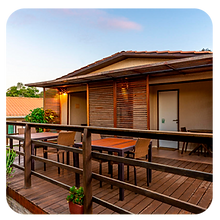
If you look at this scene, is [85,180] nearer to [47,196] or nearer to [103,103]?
[47,196]

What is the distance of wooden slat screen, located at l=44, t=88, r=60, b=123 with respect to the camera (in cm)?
897

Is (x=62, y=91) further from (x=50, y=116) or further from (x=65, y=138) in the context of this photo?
(x=65, y=138)

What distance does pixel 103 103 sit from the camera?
7.09 meters

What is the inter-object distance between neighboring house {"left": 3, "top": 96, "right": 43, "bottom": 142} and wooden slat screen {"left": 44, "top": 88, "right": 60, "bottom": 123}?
5511 millimetres

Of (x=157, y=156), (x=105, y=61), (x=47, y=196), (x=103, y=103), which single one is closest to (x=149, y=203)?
(x=47, y=196)

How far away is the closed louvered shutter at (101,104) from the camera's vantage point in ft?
22.6

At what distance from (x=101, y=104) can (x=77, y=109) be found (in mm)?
2901

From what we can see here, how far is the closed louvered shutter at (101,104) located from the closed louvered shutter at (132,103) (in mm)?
361

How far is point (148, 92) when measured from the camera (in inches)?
232

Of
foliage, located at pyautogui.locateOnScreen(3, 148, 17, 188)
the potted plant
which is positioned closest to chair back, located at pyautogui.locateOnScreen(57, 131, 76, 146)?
foliage, located at pyautogui.locateOnScreen(3, 148, 17, 188)

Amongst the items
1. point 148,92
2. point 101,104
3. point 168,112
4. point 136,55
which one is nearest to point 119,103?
point 101,104

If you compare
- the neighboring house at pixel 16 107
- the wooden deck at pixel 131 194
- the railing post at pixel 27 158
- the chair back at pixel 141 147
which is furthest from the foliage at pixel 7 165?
the neighboring house at pixel 16 107

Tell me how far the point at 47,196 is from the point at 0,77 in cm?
197

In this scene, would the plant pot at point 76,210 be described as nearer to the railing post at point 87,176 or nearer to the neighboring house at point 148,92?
the railing post at point 87,176
